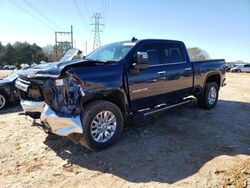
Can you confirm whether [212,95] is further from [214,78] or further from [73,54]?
[73,54]

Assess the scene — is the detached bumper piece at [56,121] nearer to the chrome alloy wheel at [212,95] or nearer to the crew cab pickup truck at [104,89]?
the crew cab pickup truck at [104,89]

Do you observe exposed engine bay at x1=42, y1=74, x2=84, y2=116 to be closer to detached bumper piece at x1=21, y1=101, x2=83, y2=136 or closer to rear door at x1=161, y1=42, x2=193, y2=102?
detached bumper piece at x1=21, y1=101, x2=83, y2=136

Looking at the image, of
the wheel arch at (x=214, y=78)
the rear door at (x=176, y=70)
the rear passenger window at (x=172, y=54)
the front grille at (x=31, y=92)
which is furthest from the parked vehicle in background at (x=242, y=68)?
the front grille at (x=31, y=92)

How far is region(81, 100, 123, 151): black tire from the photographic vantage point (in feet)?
14.8

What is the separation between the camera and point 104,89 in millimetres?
4719

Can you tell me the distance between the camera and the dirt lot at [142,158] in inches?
154

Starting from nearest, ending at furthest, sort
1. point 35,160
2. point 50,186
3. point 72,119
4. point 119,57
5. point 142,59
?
1. point 50,186
2. point 72,119
3. point 35,160
4. point 142,59
5. point 119,57

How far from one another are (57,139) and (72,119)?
1.40 m

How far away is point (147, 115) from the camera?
557 cm

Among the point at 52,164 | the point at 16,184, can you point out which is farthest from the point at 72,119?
the point at 16,184

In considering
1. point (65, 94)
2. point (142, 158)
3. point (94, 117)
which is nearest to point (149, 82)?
point (94, 117)

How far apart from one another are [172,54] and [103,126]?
285cm

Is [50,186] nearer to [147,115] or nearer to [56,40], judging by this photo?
[147,115]

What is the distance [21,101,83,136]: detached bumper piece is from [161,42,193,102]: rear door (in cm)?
270
